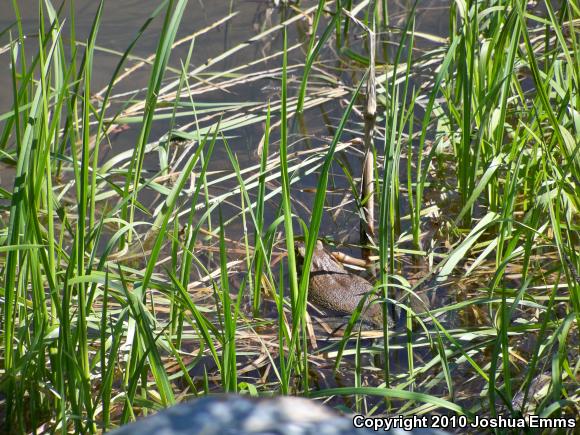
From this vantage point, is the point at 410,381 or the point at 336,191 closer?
the point at 410,381

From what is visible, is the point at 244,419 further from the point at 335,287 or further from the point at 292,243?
the point at 335,287

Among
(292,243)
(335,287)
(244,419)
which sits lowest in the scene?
(335,287)

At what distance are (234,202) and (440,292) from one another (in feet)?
3.24

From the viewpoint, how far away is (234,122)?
3.40 meters

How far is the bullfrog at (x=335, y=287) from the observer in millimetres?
2783

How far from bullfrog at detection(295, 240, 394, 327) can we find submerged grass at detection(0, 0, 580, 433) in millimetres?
93

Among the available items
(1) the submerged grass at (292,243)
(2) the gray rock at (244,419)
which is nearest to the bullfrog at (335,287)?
(1) the submerged grass at (292,243)

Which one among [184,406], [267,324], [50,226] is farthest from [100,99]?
[184,406]

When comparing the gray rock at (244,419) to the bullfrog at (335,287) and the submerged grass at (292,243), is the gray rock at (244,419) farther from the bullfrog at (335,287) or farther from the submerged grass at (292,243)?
the bullfrog at (335,287)

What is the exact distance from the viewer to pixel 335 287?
9.37ft

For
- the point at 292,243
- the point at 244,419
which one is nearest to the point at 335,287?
the point at 292,243

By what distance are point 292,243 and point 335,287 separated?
89 centimetres

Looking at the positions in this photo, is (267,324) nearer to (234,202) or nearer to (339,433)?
(234,202)

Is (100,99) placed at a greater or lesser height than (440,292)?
greater
